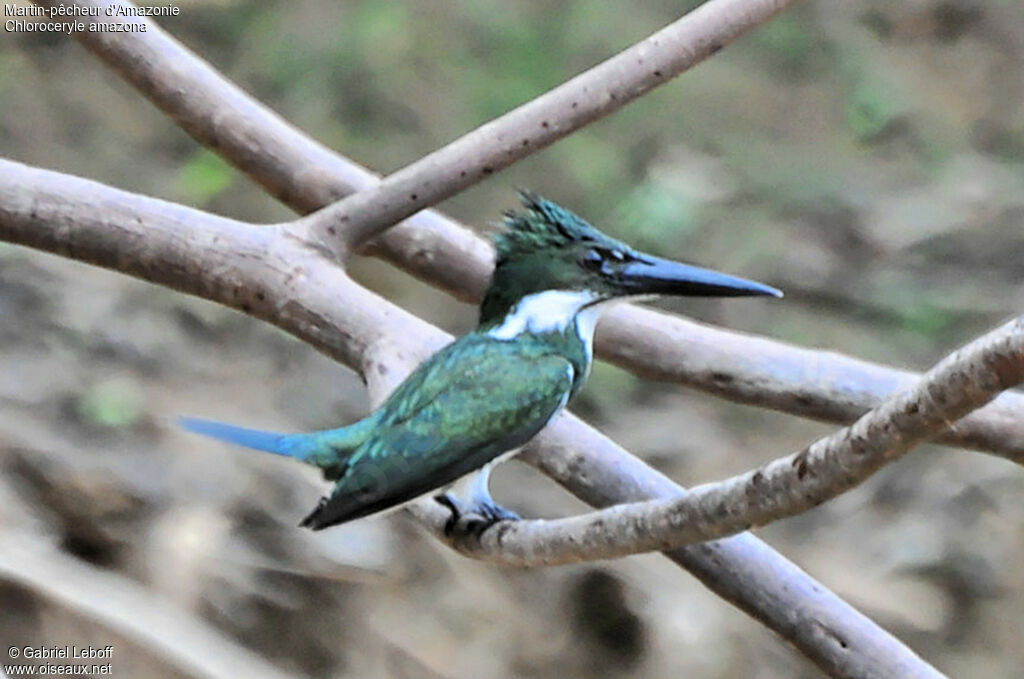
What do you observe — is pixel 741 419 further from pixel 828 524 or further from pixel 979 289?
pixel 979 289

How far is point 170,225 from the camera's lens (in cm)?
146

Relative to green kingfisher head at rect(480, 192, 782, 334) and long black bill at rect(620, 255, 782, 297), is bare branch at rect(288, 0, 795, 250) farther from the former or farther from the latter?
long black bill at rect(620, 255, 782, 297)

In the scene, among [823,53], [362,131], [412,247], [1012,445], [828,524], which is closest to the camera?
[1012,445]

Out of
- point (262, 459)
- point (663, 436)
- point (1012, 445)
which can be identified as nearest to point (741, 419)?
point (663, 436)

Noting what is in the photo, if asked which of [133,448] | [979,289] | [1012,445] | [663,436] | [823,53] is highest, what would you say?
[823,53]

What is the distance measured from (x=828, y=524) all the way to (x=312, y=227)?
1.66 metres

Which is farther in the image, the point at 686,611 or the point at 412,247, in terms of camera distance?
the point at 686,611

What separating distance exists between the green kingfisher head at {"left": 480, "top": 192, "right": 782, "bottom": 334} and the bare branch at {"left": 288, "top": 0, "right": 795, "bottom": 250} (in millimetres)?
81

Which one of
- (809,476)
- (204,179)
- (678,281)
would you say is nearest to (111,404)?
(204,179)

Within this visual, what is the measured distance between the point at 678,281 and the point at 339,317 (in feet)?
1.21

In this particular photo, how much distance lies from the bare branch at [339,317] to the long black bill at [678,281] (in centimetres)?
17

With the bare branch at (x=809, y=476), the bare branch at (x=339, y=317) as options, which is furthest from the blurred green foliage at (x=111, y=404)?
the bare branch at (x=809, y=476)

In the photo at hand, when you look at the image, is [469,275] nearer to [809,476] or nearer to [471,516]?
[471,516]

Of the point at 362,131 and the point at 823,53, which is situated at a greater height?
the point at 823,53
